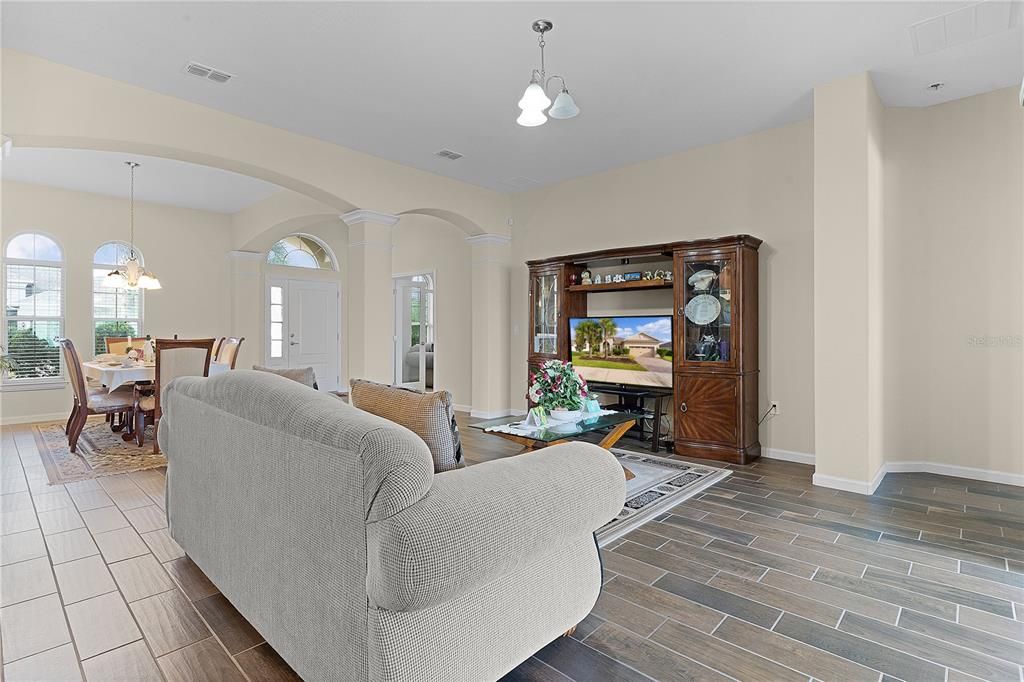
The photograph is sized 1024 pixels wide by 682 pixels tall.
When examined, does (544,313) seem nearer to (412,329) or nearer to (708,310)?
(708,310)

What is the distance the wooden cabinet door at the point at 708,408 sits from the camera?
172 inches

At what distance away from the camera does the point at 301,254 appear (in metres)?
8.72

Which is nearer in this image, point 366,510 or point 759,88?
point 366,510

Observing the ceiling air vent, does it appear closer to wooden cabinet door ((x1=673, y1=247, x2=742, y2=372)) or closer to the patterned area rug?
the patterned area rug

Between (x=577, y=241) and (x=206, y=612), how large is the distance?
4975 mm

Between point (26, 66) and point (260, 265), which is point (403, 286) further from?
point (26, 66)

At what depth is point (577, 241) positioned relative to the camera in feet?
19.8

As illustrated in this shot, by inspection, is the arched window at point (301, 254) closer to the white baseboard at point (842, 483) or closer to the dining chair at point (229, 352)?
the dining chair at point (229, 352)

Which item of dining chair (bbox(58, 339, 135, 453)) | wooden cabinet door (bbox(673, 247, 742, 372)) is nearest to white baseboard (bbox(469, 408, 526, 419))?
wooden cabinet door (bbox(673, 247, 742, 372))

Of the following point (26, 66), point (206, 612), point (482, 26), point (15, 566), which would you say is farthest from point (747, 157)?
point (15, 566)

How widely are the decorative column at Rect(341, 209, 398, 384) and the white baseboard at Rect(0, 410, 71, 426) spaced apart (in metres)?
4.05

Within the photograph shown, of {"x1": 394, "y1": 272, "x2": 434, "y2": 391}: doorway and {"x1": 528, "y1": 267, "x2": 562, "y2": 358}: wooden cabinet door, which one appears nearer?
{"x1": 528, "y1": 267, "x2": 562, "y2": 358}: wooden cabinet door

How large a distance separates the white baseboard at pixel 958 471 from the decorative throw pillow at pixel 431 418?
396 cm

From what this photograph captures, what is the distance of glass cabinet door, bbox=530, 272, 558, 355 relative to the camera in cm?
580
